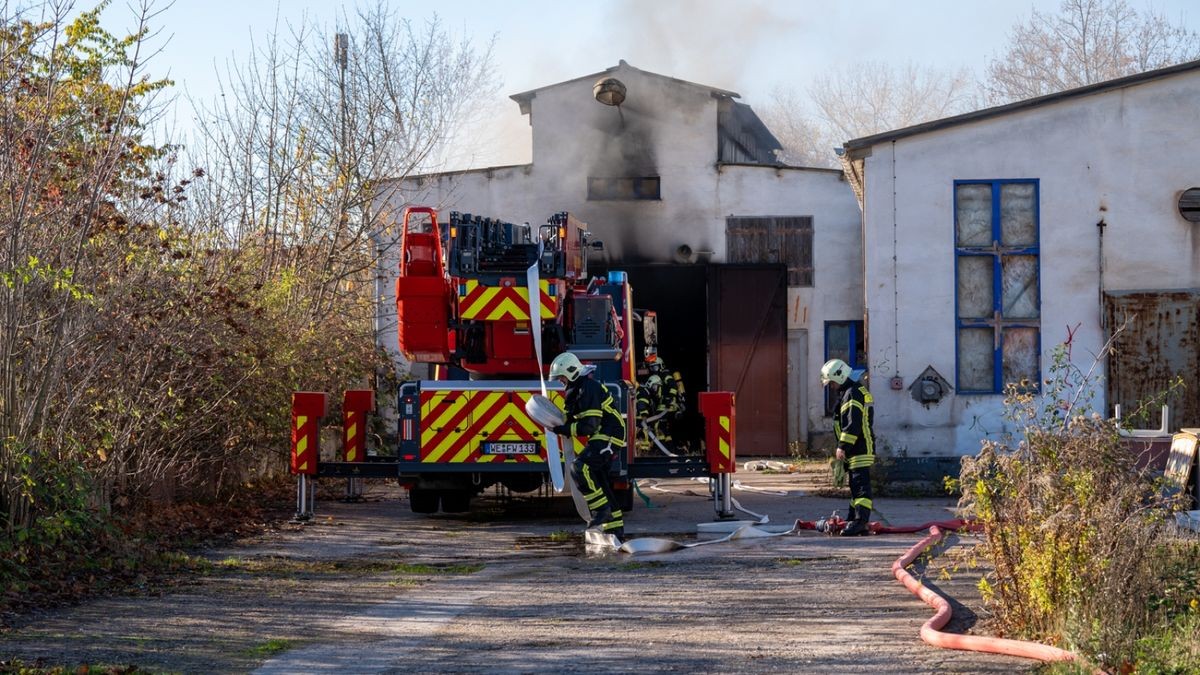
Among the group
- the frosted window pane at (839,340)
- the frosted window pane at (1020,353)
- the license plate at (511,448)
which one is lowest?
the license plate at (511,448)

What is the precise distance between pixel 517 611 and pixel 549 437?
3843mm

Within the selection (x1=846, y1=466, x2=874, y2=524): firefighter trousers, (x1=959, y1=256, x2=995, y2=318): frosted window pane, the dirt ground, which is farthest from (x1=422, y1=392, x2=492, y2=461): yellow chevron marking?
(x1=959, y1=256, x2=995, y2=318): frosted window pane

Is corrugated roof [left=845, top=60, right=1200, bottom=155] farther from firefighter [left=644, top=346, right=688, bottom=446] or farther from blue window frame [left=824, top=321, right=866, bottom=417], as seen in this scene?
blue window frame [left=824, top=321, right=866, bottom=417]

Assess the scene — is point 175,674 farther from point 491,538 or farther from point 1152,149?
point 1152,149

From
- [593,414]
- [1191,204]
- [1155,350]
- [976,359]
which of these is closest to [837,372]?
[593,414]

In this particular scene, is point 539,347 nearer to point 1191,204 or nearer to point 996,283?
point 996,283

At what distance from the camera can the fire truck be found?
13453 millimetres

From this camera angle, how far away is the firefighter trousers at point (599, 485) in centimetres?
1198

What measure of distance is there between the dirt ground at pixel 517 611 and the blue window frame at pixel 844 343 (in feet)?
36.8

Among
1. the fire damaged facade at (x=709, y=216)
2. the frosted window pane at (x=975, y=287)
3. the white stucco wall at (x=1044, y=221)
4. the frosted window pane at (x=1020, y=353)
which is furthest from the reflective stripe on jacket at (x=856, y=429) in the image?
the fire damaged facade at (x=709, y=216)

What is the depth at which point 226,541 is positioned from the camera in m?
12.3

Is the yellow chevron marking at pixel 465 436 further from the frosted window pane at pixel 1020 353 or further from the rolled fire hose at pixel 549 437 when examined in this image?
the frosted window pane at pixel 1020 353

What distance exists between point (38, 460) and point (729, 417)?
6293 mm

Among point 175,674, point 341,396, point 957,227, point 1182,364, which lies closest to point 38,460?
point 175,674
